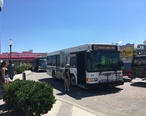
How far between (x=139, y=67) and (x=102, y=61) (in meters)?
4.82

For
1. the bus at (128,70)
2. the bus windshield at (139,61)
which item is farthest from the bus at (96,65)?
the bus at (128,70)

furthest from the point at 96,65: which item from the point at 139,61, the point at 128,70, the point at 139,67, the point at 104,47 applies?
the point at 128,70

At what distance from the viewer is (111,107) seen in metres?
9.62

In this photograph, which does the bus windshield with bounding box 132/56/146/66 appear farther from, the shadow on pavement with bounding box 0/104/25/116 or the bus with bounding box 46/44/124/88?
the shadow on pavement with bounding box 0/104/25/116

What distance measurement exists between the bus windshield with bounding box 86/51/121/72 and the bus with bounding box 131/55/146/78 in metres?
3.61

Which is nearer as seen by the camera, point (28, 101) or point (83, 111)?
point (28, 101)

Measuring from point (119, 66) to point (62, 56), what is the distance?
5661 millimetres

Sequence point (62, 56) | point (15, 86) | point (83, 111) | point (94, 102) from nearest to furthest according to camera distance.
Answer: point (15, 86) → point (83, 111) → point (94, 102) → point (62, 56)

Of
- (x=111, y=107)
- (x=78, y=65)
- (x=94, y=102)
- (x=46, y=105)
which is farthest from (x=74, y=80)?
(x=46, y=105)

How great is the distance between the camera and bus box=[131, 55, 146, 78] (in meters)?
16.9

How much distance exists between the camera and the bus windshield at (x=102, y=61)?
13367 millimetres

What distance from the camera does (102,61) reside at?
539 inches

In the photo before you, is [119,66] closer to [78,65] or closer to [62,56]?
[78,65]

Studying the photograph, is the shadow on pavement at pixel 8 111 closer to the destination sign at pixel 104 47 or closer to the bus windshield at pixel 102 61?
the bus windshield at pixel 102 61
